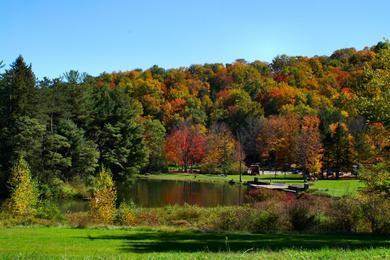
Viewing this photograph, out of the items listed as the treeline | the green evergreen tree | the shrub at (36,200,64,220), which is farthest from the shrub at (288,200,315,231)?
the green evergreen tree

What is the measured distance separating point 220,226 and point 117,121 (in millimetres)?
48732

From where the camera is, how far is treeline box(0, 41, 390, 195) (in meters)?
50.2

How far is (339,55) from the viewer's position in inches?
6875

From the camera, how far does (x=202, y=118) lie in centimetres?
12738

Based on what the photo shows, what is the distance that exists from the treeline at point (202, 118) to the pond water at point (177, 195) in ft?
14.2

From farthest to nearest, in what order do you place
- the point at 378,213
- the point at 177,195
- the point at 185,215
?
the point at 177,195
the point at 185,215
the point at 378,213

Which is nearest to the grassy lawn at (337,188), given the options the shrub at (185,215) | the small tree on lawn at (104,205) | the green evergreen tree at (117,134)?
the shrub at (185,215)

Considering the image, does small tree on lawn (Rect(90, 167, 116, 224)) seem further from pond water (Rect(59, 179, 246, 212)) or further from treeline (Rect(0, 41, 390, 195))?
treeline (Rect(0, 41, 390, 195))

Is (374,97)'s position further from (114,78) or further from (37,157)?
(114,78)

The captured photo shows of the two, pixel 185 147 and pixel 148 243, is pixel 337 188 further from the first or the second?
pixel 185 147

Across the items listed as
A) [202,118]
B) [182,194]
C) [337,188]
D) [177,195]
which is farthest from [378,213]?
[202,118]

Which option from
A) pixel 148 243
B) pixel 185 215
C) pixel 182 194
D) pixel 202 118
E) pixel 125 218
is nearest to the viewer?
pixel 148 243

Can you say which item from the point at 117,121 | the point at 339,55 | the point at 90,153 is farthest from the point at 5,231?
the point at 339,55

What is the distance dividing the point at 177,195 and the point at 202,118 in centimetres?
6548
